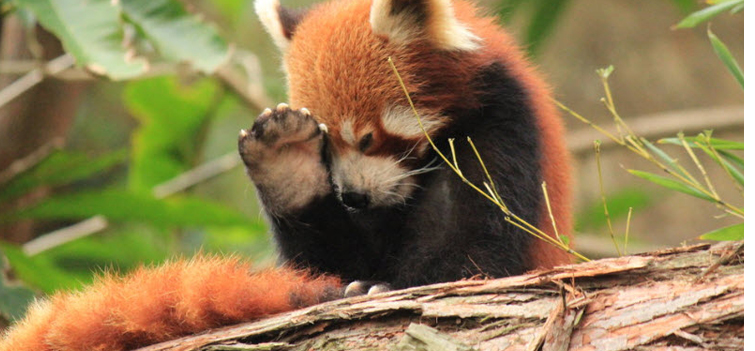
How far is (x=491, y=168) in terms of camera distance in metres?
2.61

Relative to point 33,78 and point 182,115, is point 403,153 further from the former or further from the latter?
point 182,115

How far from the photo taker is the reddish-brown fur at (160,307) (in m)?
2.20

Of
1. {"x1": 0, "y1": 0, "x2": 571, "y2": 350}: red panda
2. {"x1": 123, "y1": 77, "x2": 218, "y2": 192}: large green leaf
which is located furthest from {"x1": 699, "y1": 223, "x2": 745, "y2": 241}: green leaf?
{"x1": 123, "y1": 77, "x2": 218, "y2": 192}: large green leaf

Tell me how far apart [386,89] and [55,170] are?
2581 mm

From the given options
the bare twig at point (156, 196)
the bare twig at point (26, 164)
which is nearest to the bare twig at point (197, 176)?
the bare twig at point (156, 196)

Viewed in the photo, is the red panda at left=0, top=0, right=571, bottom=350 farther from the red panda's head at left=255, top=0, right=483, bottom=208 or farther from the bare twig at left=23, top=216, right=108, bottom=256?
the bare twig at left=23, top=216, right=108, bottom=256

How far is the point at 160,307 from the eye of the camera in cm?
221

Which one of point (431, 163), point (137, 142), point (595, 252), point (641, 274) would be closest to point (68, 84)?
point (137, 142)

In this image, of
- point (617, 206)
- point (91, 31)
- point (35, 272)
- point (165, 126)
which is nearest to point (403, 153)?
point (91, 31)

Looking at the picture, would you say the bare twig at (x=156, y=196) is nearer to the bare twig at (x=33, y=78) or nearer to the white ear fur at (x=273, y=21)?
the bare twig at (x=33, y=78)

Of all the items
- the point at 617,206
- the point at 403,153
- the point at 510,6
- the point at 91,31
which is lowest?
the point at 617,206

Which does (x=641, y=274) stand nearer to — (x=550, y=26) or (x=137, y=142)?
(x=550, y=26)

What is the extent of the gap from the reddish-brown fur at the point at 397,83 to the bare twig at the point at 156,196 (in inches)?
90.4

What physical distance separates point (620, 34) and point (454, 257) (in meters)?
4.62
